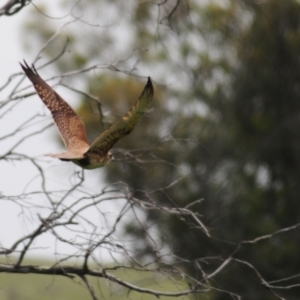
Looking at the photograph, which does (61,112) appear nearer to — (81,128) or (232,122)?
(81,128)

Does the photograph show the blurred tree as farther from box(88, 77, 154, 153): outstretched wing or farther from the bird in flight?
box(88, 77, 154, 153): outstretched wing

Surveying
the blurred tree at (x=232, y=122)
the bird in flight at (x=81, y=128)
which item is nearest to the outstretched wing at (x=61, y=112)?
the bird in flight at (x=81, y=128)

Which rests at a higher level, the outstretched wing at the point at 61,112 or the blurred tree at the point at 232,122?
the blurred tree at the point at 232,122

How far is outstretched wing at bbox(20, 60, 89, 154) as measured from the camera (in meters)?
5.48

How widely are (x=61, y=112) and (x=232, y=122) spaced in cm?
1149

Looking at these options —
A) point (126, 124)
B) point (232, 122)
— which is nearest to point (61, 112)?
point (126, 124)

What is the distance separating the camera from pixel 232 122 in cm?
1698

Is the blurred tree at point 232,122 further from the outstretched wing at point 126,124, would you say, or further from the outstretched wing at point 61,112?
the outstretched wing at point 126,124

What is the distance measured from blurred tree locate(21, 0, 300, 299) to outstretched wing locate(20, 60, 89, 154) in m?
9.81

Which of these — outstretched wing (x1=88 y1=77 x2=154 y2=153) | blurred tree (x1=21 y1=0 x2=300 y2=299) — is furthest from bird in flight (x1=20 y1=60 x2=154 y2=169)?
blurred tree (x1=21 y1=0 x2=300 y2=299)

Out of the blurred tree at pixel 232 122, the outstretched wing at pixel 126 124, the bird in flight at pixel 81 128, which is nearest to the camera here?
the outstretched wing at pixel 126 124

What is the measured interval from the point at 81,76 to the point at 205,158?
11.7 ft

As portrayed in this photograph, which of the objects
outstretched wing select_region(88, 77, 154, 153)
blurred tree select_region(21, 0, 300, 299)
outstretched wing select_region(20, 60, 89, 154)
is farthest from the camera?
blurred tree select_region(21, 0, 300, 299)

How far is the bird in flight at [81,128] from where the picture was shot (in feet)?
15.2
